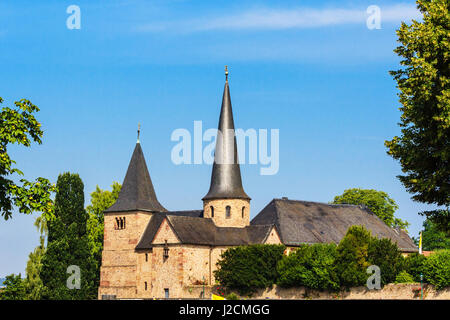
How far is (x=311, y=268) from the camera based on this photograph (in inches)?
2677

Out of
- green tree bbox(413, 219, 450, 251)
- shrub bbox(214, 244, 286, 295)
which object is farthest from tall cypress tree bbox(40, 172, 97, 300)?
green tree bbox(413, 219, 450, 251)

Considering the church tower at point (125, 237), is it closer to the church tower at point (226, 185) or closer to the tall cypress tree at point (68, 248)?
the tall cypress tree at point (68, 248)

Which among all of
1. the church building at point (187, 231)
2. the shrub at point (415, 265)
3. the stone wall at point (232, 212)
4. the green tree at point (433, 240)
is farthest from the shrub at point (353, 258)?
the green tree at point (433, 240)

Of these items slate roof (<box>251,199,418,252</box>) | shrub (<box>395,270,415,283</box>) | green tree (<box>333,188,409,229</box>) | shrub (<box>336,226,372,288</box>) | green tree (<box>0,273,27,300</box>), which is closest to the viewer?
green tree (<box>0,273,27,300</box>)

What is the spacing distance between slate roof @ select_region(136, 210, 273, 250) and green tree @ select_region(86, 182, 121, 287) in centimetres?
1134

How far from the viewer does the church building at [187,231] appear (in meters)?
74.8

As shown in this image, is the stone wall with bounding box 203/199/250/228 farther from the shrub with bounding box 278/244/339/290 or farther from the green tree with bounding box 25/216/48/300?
the green tree with bounding box 25/216/48/300

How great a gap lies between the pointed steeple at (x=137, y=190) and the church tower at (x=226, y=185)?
23.7 feet

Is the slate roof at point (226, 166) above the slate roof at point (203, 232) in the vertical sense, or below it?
above

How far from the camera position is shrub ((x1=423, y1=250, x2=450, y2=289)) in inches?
2516

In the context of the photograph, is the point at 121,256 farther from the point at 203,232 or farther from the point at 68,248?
the point at 203,232
